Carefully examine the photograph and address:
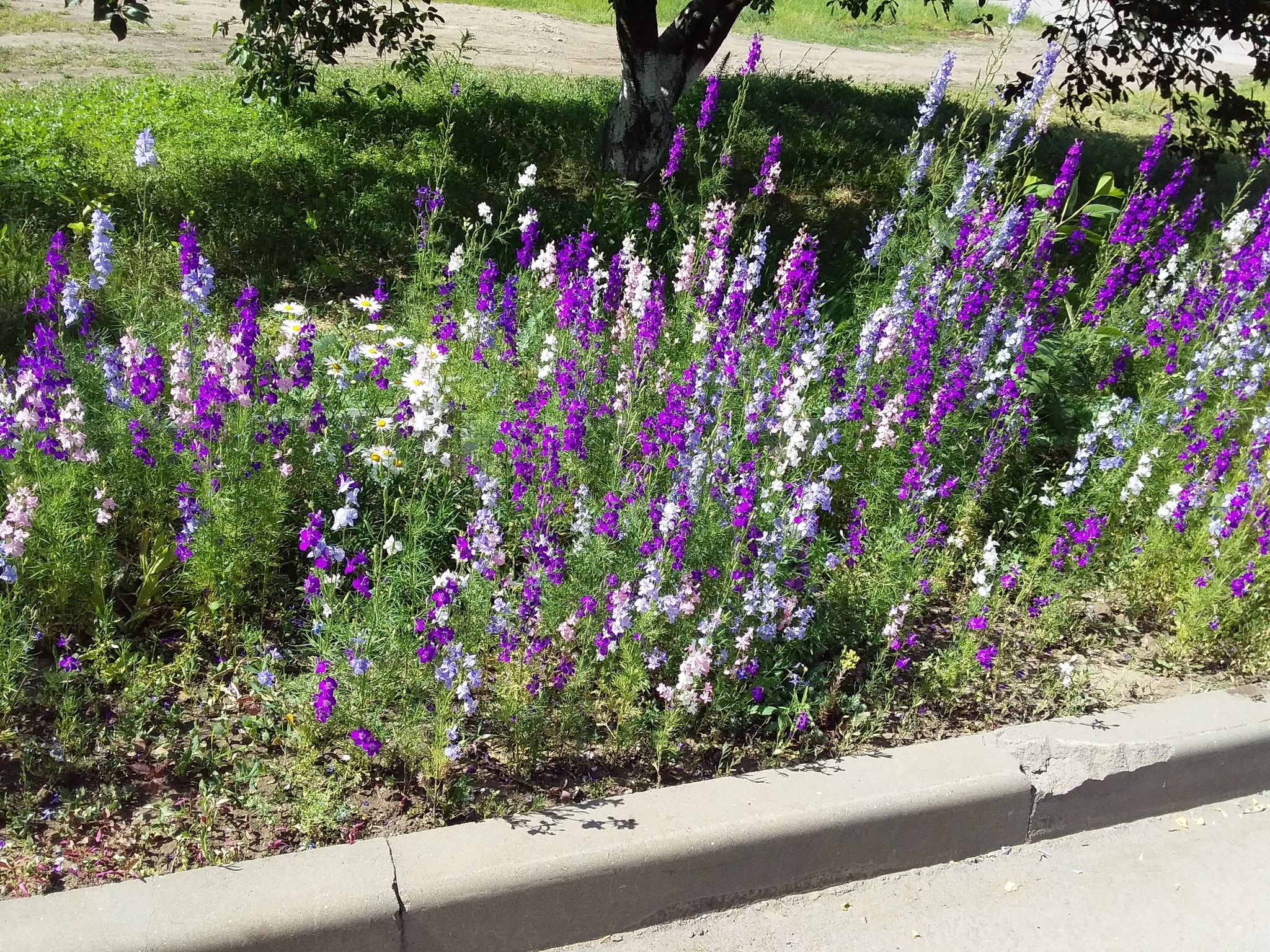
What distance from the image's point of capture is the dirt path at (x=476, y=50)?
9.88 m

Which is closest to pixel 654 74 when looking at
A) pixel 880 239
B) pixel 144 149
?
pixel 880 239

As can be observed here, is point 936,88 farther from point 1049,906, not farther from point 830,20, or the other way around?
point 830,20

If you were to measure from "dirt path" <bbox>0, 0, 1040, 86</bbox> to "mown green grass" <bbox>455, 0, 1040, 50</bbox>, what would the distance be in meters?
0.64

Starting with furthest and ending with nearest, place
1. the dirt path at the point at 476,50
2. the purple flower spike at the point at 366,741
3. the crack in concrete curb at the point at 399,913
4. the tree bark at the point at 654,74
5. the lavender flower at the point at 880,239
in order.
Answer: the dirt path at the point at 476,50
the tree bark at the point at 654,74
the lavender flower at the point at 880,239
the purple flower spike at the point at 366,741
the crack in concrete curb at the point at 399,913

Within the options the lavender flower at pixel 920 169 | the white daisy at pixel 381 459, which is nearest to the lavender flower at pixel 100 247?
the white daisy at pixel 381 459

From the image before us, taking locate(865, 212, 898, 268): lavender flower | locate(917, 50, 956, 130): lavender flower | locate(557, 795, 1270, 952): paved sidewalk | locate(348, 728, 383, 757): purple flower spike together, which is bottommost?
locate(557, 795, 1270, 952): paved sidewalk

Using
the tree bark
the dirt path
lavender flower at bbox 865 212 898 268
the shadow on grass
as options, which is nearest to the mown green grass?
the dirt path

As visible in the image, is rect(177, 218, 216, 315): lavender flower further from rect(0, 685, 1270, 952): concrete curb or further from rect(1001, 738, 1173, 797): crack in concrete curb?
rect(1001, 738, 1173, 797): crack in concrete curb

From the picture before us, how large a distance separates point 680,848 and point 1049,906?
4.06 ft

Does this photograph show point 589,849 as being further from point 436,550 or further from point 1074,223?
point 1074,223

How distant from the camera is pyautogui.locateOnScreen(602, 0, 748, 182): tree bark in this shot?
734 centimetres

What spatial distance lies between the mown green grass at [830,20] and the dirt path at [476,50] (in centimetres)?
64

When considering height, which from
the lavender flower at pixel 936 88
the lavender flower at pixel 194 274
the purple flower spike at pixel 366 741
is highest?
the lavender flower at pixel 936 88

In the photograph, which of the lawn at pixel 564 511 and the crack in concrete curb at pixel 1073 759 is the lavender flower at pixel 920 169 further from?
the crack in concrete curb at pixel 1073 759
